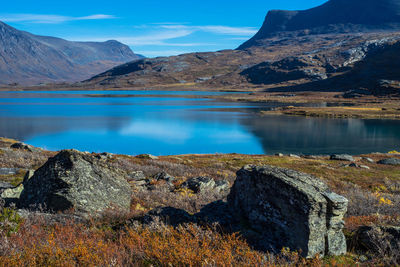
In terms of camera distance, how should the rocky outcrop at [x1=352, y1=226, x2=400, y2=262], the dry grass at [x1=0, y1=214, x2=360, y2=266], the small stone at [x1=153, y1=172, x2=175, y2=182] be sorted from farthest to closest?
1. the small stone at [x1=153, y1=172, x2=175, y2=182]
2. the rocky outcrop at [x1=352, y1=226, x2=400, y2=262]
3. the dry grass at [x1=0, y1=214, x2=360, y2=266]

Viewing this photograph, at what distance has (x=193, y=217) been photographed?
7969mm

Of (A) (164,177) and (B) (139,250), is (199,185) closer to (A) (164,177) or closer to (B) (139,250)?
(A) (164,177)

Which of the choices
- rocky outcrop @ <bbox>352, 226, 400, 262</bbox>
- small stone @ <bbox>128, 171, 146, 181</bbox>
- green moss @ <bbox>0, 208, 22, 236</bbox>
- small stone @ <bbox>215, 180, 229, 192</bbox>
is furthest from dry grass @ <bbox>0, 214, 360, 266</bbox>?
small stone @ <bbox>128, 171, 146, 181</bbox>

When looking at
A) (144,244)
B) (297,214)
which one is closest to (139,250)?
(144,244)

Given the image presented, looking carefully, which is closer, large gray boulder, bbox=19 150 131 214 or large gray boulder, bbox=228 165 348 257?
large gray boulder, bbox=228 165 348 257

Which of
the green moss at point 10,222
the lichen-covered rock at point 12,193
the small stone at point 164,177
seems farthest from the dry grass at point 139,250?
the small stone at point 164,177

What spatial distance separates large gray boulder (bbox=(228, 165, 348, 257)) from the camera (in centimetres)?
645

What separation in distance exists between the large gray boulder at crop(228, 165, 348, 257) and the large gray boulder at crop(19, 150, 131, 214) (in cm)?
431

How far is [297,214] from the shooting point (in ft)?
21.4

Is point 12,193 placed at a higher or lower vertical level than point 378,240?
lower

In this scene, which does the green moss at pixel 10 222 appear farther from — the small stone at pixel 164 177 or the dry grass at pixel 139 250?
the small stone at pixel 164 177

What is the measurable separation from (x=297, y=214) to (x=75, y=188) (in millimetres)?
6723

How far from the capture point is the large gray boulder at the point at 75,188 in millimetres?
8922

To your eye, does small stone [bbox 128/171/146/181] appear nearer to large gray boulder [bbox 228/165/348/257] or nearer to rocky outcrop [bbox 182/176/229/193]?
rocky outcrop [bbox 182/176/229/193]
